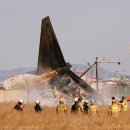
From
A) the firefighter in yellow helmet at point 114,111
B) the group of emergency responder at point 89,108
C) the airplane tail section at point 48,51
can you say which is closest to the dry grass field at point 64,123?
the firefighter in yellow helmet at point 114,111

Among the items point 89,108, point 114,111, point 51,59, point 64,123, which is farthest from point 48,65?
point 64,123

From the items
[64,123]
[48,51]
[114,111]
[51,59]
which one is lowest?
[64,123]

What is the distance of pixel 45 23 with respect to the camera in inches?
1964

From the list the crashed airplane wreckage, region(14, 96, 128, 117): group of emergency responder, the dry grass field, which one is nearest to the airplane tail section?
the crashed airplane wreckage

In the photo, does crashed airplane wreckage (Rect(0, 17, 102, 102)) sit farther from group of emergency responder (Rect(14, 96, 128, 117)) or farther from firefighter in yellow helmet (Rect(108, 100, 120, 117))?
firefighter in yellow helmet (Rect(108, 100, 120, 117))

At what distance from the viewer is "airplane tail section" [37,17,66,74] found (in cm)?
4884

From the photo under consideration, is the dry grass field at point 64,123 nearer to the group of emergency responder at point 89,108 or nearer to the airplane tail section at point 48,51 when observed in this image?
the group of emergency responder at point 89,108

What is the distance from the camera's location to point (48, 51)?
1935 inches

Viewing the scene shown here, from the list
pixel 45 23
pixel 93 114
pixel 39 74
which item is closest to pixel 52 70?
pixel 39 74

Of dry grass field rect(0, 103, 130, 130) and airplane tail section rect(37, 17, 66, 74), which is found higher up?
airplane tail section rect(37, 17, 66, 74)

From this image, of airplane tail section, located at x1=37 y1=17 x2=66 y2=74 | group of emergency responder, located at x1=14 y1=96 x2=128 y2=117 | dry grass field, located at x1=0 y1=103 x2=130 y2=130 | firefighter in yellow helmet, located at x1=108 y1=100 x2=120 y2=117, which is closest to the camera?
dry grass field, located at x1=0 y1=103 x2=130 y2=130

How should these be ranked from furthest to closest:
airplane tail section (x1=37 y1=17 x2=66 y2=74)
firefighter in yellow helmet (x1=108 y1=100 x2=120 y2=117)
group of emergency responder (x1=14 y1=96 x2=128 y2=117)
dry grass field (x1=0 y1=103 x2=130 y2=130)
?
airplane tail section (x1=37 y1=17 x2=66 y2=74) → group of emergency responder (x1=14 y1=96 x2=128 y2=117) → firefighter in yellow helmet (x1=108 y1=100 x2=120 y2=117) → dry grass field (x1=0 y1=103 x2=130 y2=130)

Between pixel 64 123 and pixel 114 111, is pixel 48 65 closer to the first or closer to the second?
pixel 114 111

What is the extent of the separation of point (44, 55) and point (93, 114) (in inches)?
896
